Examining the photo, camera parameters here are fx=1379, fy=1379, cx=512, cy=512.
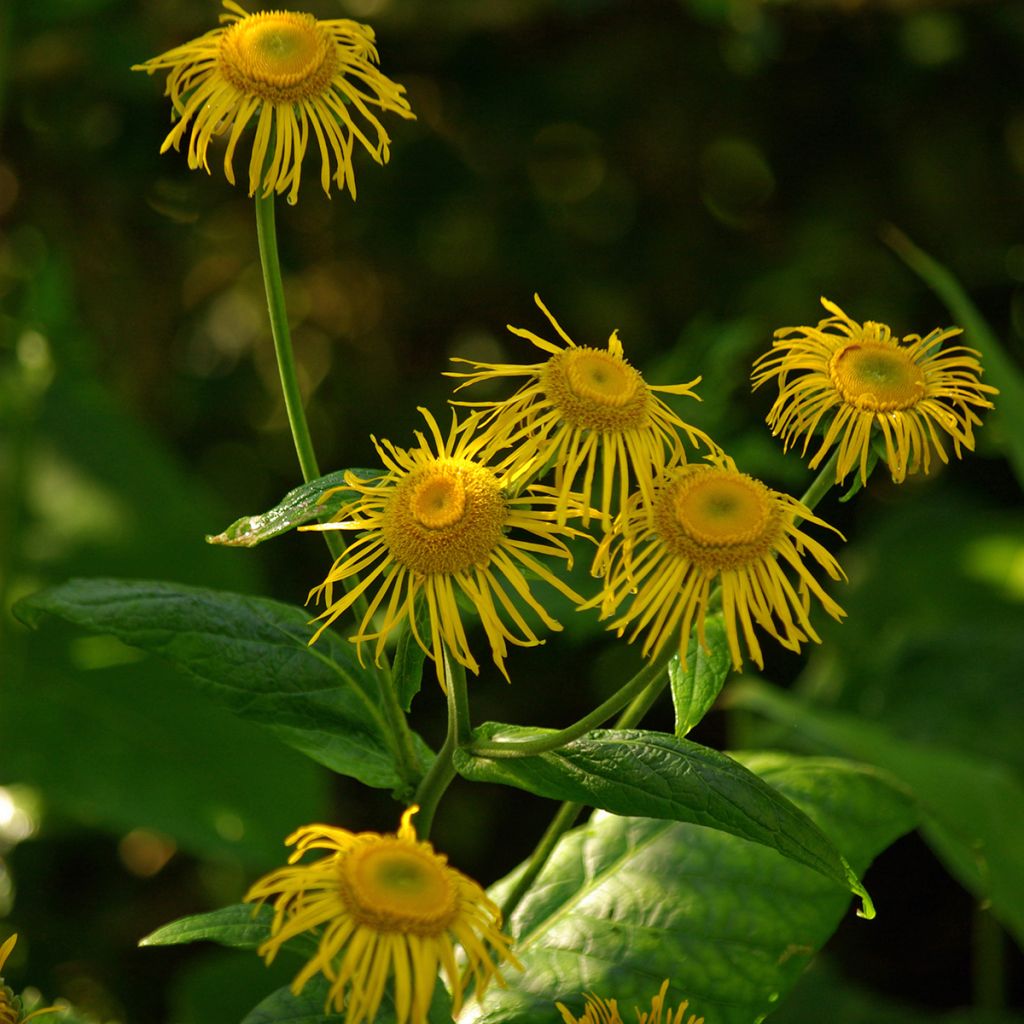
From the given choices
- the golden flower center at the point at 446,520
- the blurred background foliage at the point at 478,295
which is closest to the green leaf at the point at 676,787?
the golden flower center at the point at 446,520

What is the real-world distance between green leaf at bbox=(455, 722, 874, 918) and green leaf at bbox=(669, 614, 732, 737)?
20 millimetres

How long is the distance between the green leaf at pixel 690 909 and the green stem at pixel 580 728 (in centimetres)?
19

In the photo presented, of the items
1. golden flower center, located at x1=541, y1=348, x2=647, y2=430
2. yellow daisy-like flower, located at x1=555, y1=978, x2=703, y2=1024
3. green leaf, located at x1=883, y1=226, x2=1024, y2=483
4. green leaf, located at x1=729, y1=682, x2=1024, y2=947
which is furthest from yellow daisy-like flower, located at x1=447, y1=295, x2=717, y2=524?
green leaf, located at x1=883, y1=226, x2=1024, y2=483

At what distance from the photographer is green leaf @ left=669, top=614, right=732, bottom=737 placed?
0.68 meters

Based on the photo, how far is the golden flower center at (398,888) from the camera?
1.82ft

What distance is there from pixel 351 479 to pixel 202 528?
1.24 metres

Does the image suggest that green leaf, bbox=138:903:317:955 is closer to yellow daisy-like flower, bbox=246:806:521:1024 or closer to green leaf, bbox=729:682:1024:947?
yellow daisy-like flower, bbox=246:806:521:1024

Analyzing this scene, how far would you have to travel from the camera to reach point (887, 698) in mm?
1651

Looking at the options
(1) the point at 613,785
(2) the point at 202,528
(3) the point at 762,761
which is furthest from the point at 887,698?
(1) the point at 613,785

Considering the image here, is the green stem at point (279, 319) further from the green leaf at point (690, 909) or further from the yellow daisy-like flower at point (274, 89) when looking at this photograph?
the green leaf at point (690, 909)

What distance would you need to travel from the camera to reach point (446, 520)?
2.10 feet

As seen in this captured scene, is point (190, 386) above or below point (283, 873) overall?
below

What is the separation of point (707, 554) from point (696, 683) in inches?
3.5

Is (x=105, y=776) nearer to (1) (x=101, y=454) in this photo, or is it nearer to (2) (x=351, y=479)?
(1) (x=101, y=454)
